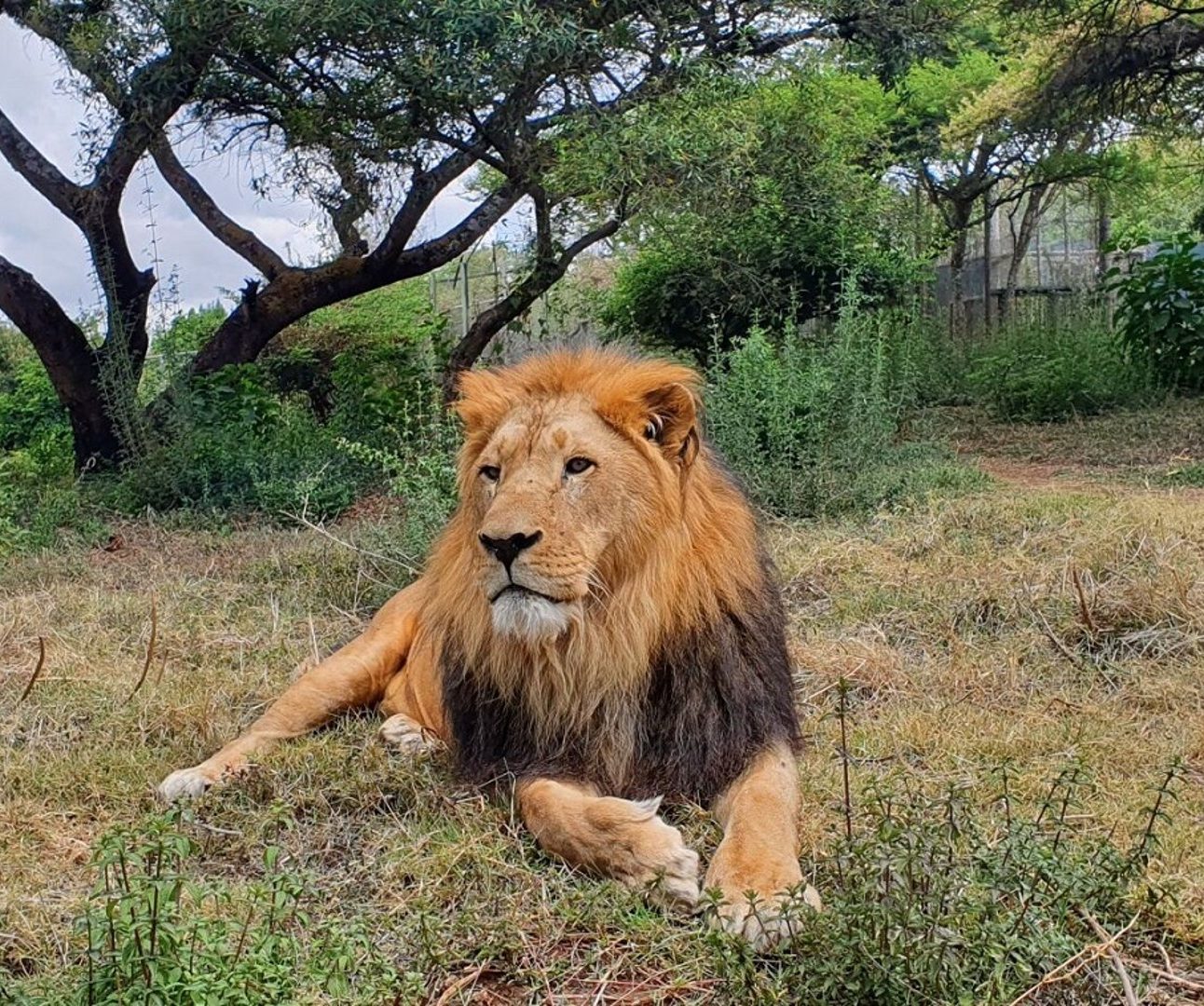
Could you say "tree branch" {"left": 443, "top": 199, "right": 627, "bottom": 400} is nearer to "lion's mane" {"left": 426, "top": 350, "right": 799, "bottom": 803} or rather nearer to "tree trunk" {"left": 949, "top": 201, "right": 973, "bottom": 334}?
"lion's mane" {"left": 426, "top": 350, "right": 799, "bottom": 803}

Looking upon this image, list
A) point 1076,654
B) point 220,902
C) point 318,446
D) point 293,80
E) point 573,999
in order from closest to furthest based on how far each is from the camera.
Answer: point 573,999 < point 220,902 < point 1076,654 < point 293,80 < point 318,446

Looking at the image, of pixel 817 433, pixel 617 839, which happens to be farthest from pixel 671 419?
pixel 817 433

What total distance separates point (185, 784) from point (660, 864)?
1.37m

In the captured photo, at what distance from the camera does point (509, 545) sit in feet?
8.21

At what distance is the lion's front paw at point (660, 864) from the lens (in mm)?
2336

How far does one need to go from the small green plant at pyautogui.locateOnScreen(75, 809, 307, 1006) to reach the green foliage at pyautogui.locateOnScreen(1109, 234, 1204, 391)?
32.6 feet

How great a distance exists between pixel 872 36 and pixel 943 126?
1010 centimetres

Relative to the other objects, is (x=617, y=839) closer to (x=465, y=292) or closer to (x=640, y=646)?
(x=640, y=646)

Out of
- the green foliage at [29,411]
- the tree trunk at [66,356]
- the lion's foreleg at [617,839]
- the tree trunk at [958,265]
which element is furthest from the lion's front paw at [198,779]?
the tree trunk at [958,265]

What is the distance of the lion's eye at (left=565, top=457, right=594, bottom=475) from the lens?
266 centimetres

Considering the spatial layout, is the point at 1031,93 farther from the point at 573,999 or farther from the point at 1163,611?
the point at 573,999

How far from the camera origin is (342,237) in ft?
31.5

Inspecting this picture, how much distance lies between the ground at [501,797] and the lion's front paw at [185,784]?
6cm

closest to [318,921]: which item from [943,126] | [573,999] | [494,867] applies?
[494,867]
